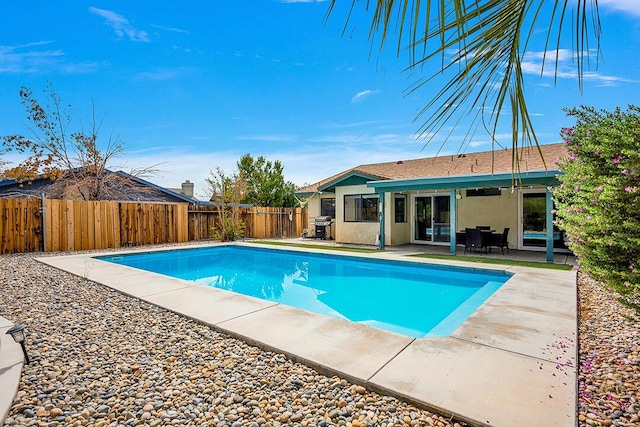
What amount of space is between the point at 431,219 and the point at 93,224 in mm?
14011

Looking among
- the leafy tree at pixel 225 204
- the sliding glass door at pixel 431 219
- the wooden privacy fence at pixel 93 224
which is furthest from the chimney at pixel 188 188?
the sliding glass door at pixel 431 219

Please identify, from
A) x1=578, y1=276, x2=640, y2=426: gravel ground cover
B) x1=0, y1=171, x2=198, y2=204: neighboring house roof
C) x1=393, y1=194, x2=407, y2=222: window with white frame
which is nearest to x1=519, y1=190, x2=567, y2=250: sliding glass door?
x1=393, y1=194, x2=407, y2=222: window with white frame

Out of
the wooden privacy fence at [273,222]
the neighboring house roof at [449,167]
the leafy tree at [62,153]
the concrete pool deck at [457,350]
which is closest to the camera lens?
the concrete pool deck at [457,350]

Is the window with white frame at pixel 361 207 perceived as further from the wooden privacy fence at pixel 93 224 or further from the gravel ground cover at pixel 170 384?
the gravel ground cover at pixel 170 384

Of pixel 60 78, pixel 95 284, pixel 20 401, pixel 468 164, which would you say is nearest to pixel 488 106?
pixel 20 401

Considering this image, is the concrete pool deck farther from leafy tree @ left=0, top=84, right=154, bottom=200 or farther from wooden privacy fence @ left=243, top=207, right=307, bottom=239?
leafy tree @ left=0, top=84, right=154, bottom=200

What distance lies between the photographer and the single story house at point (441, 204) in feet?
39.2

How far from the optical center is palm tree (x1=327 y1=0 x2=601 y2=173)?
110cm

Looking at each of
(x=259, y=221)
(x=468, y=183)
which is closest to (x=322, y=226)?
(x=259, y=221)

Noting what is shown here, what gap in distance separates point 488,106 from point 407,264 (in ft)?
31.0

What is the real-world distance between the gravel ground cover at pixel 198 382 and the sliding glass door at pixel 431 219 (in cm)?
970

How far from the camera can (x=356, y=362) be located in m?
3.27

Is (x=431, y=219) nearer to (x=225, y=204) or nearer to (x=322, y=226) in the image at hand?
(x=322, y=226)

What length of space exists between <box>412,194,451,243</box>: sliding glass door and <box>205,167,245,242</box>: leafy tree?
868 centimetres
